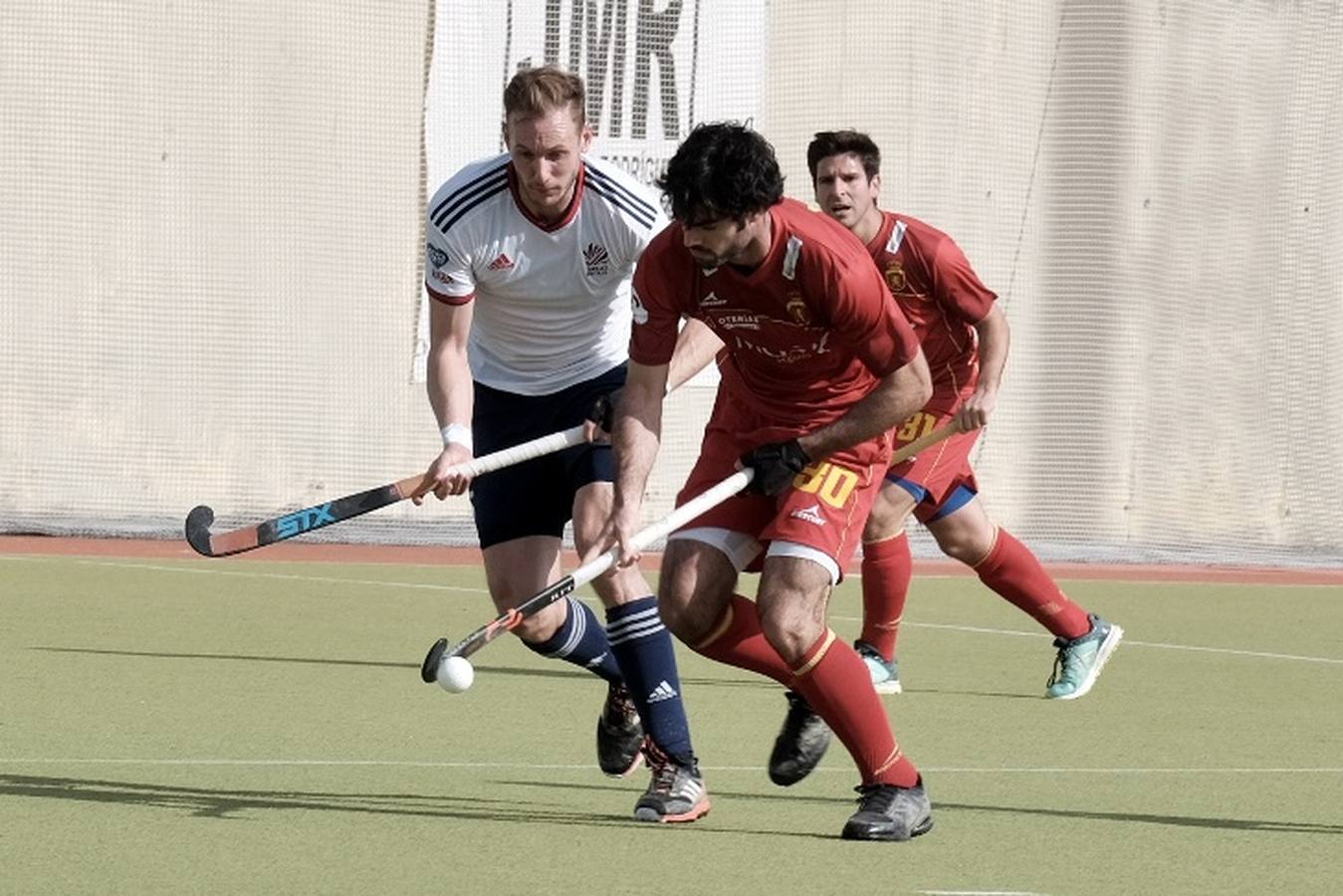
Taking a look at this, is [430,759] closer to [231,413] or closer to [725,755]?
[725,755]

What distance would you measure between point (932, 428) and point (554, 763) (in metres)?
1.79

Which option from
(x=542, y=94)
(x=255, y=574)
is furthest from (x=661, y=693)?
(x=255, y=574)

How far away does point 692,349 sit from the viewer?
16.9 ft

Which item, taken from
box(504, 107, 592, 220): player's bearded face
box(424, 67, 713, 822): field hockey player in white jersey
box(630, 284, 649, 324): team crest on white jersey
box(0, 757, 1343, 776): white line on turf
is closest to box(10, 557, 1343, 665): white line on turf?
box(0, 757, 1343, 776): white line on turf

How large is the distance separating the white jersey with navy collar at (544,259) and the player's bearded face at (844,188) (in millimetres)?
1314

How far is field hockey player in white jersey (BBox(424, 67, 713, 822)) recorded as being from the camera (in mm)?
5012

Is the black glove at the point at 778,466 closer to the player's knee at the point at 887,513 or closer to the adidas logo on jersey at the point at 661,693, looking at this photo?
the adidas logo on jersey at the point at 661,693

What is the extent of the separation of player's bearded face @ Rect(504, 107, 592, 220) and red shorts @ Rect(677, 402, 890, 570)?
1.94 ft

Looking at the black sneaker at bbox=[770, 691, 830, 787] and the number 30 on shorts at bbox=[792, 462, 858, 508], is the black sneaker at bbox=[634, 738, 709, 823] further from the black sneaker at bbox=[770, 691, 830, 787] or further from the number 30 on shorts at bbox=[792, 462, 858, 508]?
the number 30 on shorts at bbox=[792, 462, 858, 508]

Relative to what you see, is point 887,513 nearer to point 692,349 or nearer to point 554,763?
point 554,763

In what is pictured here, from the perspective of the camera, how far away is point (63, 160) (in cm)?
1113

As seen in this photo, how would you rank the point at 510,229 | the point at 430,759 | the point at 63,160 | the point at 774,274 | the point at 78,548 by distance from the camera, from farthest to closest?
the point at 63,160, the point at 78,548, the point at 430,759, the point at 510,229, the point at 774,274

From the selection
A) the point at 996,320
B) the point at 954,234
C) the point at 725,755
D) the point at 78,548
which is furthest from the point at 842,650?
the point at 954,234

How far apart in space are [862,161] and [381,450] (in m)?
5.03
